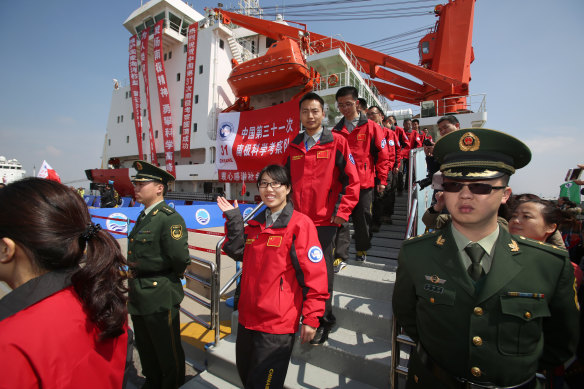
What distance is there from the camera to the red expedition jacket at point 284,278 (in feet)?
5.13

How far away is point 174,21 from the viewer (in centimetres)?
1962

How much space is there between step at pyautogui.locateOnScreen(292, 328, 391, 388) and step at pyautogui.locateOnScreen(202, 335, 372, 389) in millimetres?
40

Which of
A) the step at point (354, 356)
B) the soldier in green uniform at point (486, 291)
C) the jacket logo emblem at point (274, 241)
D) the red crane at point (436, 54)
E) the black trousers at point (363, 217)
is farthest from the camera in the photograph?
the red crane at point (436, 54)

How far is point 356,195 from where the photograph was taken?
230 centimetres

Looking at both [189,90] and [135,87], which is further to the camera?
[135,87]

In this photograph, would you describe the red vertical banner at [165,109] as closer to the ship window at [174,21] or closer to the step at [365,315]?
the ship window at [174,21]

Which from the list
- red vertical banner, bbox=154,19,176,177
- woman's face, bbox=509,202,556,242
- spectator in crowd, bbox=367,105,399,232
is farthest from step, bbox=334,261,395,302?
red vertical banner, bbox=154,19,176,177

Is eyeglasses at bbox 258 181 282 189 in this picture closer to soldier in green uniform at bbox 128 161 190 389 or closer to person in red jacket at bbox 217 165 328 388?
person in red jacket at bbox 217 165 328 388

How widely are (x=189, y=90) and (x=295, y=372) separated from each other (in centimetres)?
1807

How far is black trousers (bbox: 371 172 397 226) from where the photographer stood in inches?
172

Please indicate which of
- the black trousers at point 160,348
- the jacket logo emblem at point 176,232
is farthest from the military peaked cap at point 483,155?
the black trousers at point 160,348

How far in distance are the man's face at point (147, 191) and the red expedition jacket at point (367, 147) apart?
207cm

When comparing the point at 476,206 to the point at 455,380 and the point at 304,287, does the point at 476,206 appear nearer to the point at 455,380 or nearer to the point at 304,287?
the point at 455,380

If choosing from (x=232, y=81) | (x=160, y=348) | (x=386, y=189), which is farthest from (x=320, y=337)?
(x=232, y=81)
